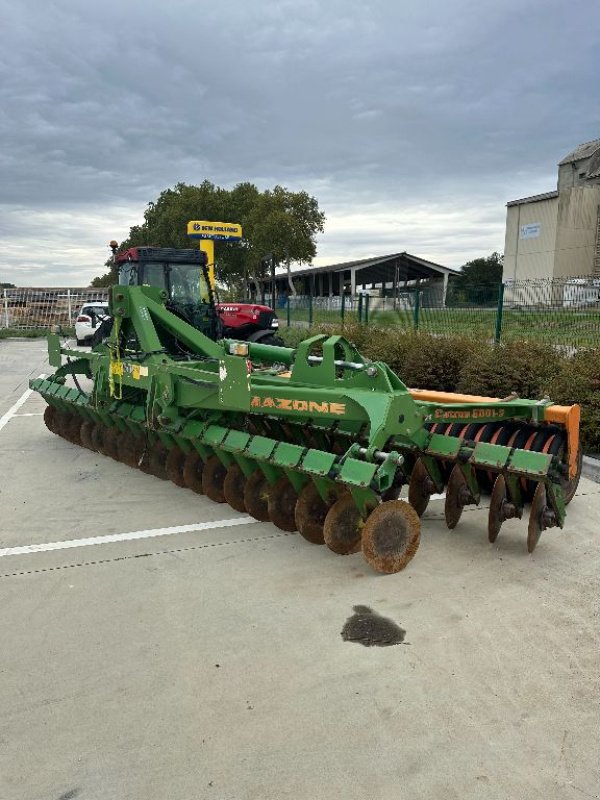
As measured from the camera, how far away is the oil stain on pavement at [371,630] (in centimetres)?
308

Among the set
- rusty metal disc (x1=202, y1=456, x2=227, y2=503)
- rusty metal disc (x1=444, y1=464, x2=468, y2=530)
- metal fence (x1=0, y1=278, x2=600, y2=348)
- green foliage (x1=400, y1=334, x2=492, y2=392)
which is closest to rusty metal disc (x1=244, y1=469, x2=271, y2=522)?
rusty metal disc (x1=202, y1=456, x2=227, y2=503)

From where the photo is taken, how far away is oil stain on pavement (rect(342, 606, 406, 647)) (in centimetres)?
308

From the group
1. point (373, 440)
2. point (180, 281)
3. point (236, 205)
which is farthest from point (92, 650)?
point (236, 205)

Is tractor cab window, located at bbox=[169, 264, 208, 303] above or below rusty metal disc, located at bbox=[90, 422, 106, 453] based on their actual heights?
above

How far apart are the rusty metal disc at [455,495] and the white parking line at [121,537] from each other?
145 centimetres

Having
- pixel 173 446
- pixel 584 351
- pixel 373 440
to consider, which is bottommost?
pixel 173 446

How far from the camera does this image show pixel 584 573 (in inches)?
149

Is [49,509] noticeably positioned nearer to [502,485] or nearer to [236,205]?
[502,485]

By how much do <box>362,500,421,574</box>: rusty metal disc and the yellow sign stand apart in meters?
19.5

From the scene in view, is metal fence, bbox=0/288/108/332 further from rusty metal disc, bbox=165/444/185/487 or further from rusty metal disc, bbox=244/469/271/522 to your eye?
rusty metal disc, bbox=244/469/271/522

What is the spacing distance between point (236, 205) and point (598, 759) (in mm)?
37046

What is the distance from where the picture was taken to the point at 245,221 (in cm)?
3453

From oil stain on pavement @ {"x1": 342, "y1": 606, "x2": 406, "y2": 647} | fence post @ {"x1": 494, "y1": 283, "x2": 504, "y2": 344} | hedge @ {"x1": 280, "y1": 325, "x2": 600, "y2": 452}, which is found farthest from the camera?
fence post @ {"x1": 494, "y1": 283, "x2": 504, "y2": 344}

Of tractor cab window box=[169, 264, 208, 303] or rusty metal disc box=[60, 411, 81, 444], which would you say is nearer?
rusty metal disc box=[60, 411, 81, 444]
